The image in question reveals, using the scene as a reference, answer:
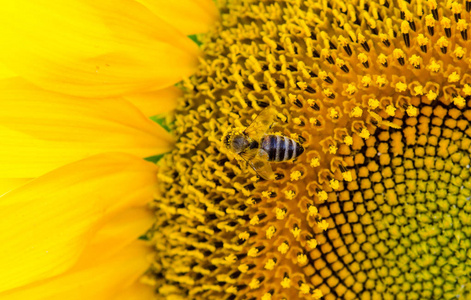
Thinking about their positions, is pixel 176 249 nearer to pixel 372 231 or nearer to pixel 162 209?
pixel 162 209

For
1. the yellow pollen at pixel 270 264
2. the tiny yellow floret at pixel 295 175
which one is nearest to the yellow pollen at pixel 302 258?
the yellow pollen at pixel 270 264

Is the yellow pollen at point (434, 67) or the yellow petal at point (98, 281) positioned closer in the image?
the yellow pollen at point (434, 67)

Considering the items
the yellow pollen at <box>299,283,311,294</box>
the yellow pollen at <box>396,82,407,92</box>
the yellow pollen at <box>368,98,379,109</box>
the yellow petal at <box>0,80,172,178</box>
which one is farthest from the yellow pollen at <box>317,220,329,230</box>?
the yellow petal at <box>0,80,172,178</box>

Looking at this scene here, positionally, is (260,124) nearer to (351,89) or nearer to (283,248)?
(351,89)

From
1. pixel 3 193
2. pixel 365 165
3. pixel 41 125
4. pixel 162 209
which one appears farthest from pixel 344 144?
pixel 3 193

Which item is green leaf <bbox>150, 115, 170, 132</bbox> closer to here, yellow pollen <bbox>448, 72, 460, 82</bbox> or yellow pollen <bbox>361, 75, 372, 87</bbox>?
yellow pollen <bbox>361, 75, 372, 87</bbox>

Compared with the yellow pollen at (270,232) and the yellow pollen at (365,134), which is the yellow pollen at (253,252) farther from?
the yellow pollen at (365,134)

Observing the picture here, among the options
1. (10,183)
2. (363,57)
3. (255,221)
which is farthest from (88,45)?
(363,57)
